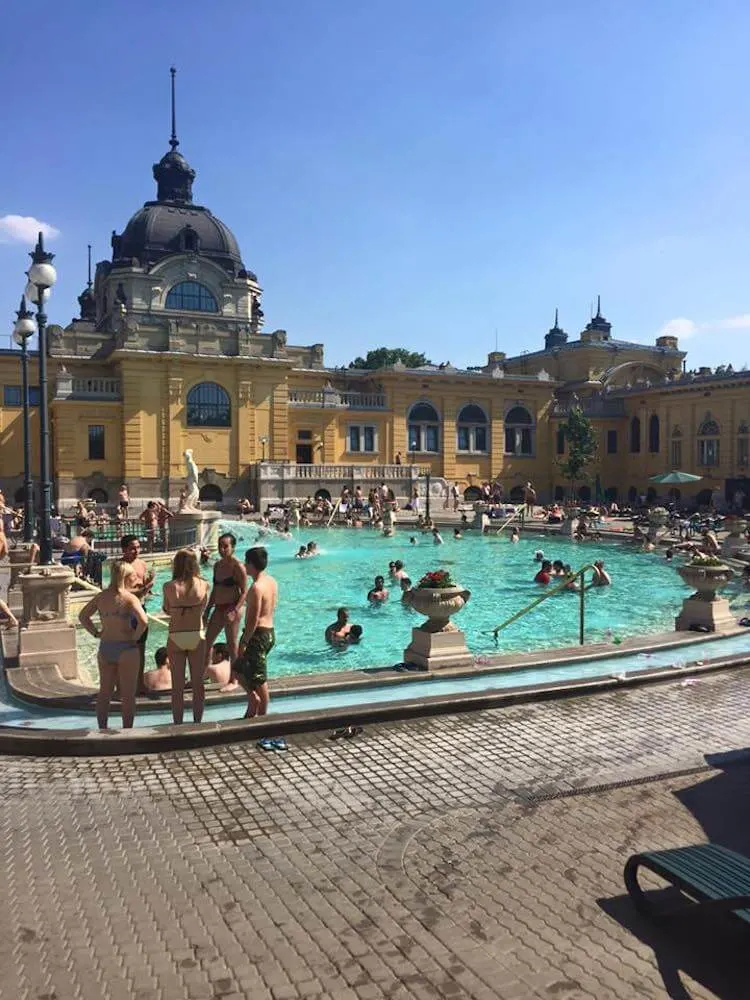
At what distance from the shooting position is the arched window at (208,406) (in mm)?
45344

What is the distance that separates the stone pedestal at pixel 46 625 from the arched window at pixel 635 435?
2010 inches

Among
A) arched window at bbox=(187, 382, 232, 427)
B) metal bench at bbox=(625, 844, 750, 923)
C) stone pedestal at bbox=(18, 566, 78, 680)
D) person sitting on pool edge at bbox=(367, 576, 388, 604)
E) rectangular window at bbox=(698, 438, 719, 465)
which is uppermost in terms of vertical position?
arched window at bbox=(187, 382, 232, 427)

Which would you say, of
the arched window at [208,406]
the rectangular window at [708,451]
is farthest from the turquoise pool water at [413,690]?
the rectangular window at [708,451]

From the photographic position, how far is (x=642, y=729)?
27.1ft

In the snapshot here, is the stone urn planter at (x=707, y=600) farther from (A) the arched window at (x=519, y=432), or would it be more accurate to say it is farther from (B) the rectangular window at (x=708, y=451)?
(A) the arched window at (x=519, y=432)

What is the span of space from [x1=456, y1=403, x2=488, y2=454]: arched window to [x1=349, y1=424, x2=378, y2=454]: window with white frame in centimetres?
615

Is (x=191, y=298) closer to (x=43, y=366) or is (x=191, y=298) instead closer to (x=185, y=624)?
(x=43, y=366)

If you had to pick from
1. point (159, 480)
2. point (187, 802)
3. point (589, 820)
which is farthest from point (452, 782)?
point (159, 480)

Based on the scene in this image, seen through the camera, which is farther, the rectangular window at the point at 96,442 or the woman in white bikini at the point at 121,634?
the rectangular window at the point at 96,442

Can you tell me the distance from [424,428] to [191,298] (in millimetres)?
16744

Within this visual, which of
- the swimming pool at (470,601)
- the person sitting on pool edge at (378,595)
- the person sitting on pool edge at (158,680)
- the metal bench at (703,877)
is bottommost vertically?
the swimming pool at (470,601)

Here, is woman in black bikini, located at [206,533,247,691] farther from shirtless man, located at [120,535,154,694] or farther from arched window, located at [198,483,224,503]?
arched window, located at [198,483,224,503]

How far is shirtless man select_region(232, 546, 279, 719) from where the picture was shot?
25.8ft

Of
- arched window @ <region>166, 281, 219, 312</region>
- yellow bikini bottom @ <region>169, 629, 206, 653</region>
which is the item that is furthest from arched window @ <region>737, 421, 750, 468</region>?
yellow bikini bottom @ <region>169, 629, 206, 653</region>
